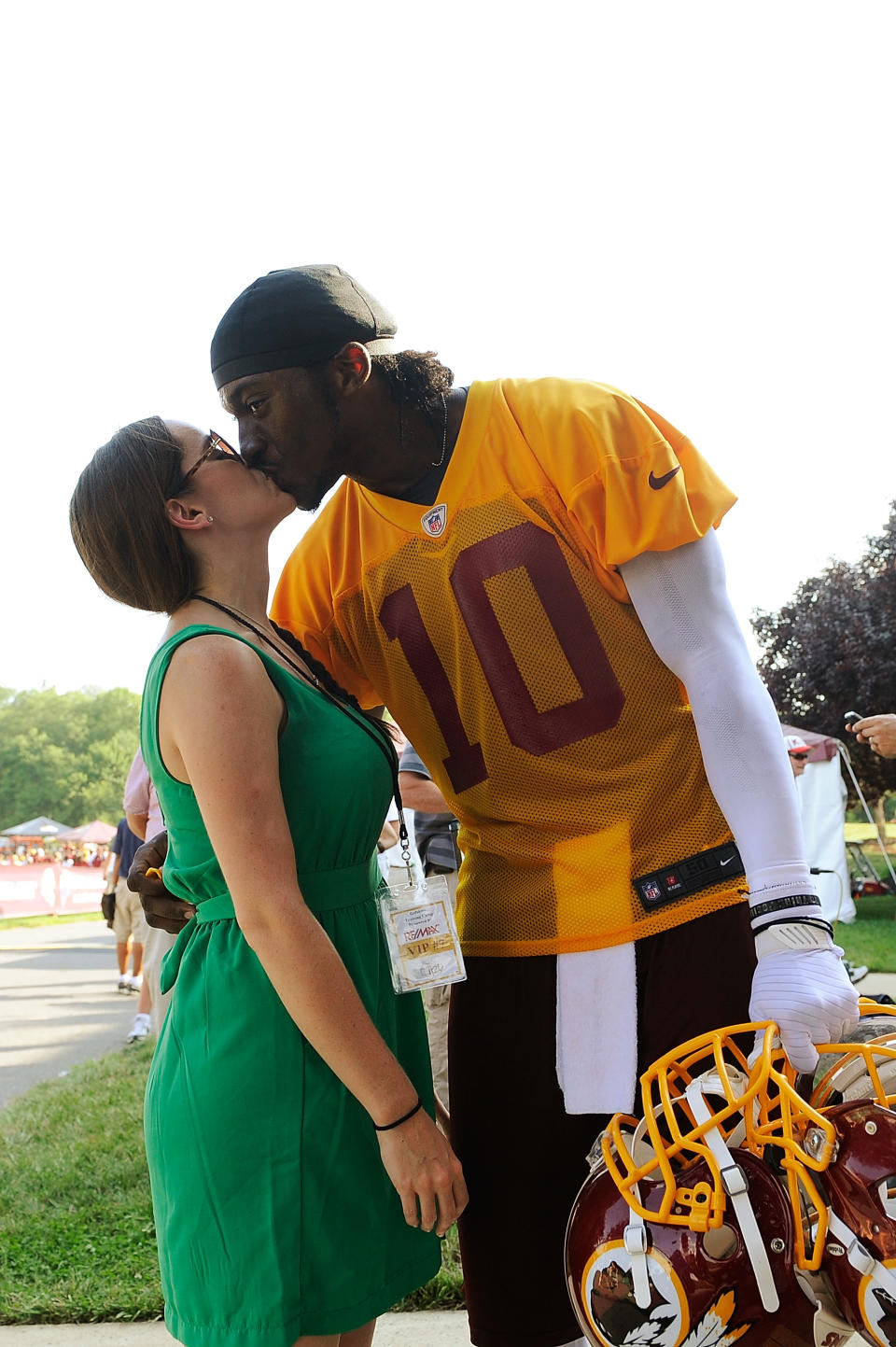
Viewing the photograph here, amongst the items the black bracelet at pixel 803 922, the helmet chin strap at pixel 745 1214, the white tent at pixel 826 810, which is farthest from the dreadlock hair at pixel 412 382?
the white tent at pixel 826 810

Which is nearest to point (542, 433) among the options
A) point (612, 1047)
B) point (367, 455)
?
point (367, 455)

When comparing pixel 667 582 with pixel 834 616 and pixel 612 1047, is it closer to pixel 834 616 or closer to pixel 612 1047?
pixel 612 1047

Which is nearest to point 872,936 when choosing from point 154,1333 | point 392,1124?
point 154,1333

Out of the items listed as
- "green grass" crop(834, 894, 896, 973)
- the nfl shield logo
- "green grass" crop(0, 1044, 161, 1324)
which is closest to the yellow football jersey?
the nfl shield logo

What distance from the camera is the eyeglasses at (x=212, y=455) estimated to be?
6.45 feet

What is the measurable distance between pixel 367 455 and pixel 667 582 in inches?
26.9

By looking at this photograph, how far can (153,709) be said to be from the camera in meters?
1.79

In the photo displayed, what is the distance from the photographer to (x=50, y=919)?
2973 cm

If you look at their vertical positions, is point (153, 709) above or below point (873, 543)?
below

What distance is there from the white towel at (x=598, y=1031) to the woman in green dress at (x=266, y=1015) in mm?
347

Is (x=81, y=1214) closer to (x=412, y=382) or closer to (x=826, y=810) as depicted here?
(x=412, y=382)

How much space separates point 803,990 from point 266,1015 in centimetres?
79

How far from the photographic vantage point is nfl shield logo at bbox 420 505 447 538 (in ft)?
7.04

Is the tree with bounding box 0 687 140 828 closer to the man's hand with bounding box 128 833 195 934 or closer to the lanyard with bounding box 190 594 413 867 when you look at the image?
the man's hand with bounding box 128 833 195 934
